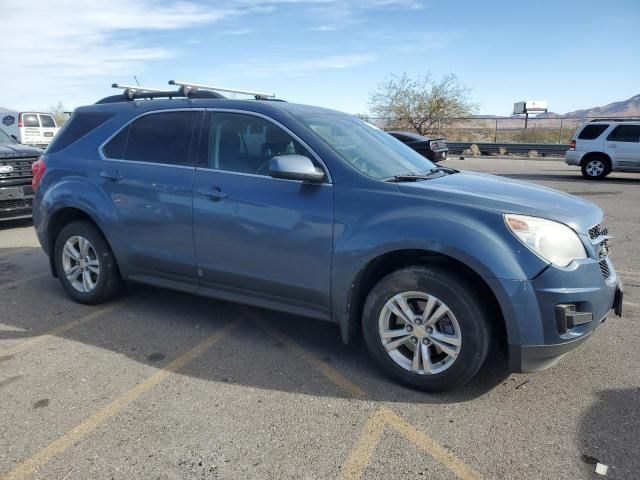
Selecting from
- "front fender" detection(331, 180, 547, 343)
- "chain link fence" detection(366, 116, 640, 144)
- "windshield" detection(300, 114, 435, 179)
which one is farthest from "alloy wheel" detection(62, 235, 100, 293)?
"chain link fence" detection(366, 116, 640, 144)

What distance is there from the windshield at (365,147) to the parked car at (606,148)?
13805 mm

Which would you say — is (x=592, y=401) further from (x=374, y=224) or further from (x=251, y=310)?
(x=251, y=310)

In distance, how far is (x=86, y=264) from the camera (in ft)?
15.5

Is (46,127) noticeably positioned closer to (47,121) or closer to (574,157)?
(47,121)

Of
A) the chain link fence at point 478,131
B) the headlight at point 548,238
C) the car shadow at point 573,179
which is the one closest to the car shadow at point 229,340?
the headlight at point 548,238

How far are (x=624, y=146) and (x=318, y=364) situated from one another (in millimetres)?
15311

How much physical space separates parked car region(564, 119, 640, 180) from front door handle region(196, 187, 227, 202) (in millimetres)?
15257

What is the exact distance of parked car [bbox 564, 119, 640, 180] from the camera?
1542 cm

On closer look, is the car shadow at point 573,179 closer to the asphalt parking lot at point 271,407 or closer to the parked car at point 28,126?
the asphalt parking lot at point 271,407

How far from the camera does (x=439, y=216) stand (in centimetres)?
312

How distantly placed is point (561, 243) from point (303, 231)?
1.58 meters

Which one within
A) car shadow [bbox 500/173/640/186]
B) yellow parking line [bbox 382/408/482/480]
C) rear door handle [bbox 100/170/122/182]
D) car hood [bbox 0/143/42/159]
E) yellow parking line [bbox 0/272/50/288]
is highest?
car hood [bbox 0/143/42/159]

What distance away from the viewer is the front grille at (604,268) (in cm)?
319

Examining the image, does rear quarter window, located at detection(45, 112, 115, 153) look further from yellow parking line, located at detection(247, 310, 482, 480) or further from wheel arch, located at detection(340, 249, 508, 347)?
yellow parking line, located at detection(247, 310, 482, 480)
